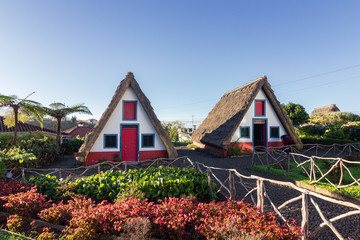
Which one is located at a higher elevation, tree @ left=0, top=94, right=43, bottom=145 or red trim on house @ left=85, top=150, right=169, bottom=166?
tree @ left=0, top=94, right=43, bottom=145

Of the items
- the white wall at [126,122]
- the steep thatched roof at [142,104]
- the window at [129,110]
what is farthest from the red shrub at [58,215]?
the window at [129,110]

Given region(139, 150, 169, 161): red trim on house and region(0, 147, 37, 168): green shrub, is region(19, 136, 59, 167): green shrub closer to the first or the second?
region(0, 147, 37, 168): green shrub

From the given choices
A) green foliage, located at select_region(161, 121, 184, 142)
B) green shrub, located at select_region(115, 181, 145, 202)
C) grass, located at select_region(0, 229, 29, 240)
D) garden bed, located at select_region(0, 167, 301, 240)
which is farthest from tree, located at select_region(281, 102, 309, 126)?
grass, located at select_region(0, 229, 29, 240)

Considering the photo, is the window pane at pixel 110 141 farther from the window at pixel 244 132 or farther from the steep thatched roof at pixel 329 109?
the steep thatched roof at pixel 329 109

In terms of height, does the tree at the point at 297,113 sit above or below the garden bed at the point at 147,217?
above

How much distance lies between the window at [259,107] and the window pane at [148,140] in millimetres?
8031

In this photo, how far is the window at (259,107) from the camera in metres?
14.0

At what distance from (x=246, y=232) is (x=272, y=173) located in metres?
6.37

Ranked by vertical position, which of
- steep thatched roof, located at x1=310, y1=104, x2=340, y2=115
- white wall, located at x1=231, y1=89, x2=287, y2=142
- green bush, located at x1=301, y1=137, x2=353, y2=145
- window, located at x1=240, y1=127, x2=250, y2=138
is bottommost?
green bush, located at x1=301, y1=137, x2=353, y2=145

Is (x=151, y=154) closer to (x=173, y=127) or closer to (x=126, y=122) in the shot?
(x=126, y=122)

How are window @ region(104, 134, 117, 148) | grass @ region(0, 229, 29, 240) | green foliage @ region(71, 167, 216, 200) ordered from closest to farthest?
grass @ region(0, 229, 29, 240)
green foliage @ region(71, 167, 216, 200)
window @ region(104, 134, 117, 148)

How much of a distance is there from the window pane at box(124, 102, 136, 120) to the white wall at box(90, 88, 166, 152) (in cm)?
24

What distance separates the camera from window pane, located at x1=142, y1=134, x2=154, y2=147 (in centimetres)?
1158

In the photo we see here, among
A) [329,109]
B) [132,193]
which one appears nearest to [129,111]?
[132,193]
